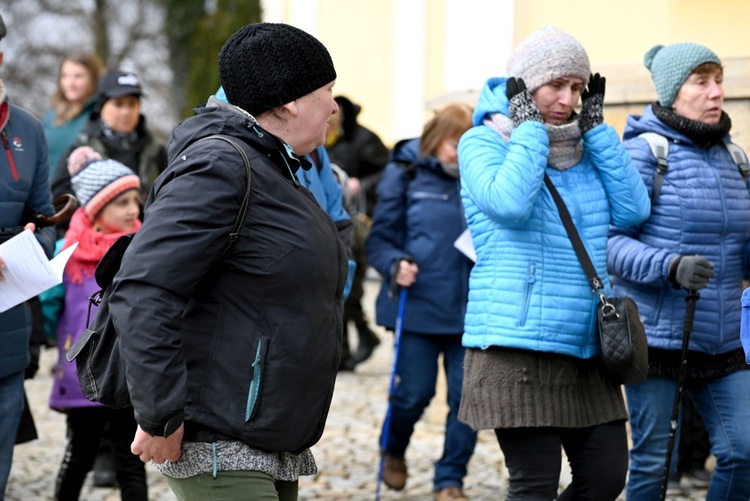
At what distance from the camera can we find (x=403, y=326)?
591 cm

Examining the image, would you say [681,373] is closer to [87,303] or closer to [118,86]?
[87,303]

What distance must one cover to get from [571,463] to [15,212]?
2.20m

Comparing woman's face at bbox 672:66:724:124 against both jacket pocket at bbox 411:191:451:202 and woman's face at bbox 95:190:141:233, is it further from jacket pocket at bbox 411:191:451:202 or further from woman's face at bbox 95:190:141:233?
woman's face at bbox 95:190:141:233

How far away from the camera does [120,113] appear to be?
257 inches

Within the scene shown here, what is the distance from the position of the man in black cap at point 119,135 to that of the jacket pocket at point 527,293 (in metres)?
2.93

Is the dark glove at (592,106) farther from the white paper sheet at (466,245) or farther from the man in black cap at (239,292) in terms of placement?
the man in black cap at (239,292)

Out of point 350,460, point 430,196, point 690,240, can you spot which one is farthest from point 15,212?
point 350,460

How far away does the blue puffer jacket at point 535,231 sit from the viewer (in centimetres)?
398

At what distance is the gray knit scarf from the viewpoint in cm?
416

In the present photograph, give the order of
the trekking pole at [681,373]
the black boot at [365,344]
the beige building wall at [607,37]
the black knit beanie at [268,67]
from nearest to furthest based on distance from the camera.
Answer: the black knit beanie at [268,67] < the trekking pole at [681,373] < the beige building wall at [607,37] < the black boot at [365,344]

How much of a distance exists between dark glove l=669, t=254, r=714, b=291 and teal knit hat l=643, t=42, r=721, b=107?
0.80 meters

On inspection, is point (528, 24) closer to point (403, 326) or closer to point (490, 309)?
point (403, 326)

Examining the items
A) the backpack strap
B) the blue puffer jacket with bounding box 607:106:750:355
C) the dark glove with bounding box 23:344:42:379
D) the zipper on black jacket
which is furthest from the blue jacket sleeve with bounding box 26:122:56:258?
the backpack strap

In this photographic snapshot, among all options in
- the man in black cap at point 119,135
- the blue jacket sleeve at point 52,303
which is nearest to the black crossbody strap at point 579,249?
the blue jacket sleeve at point 52,303
